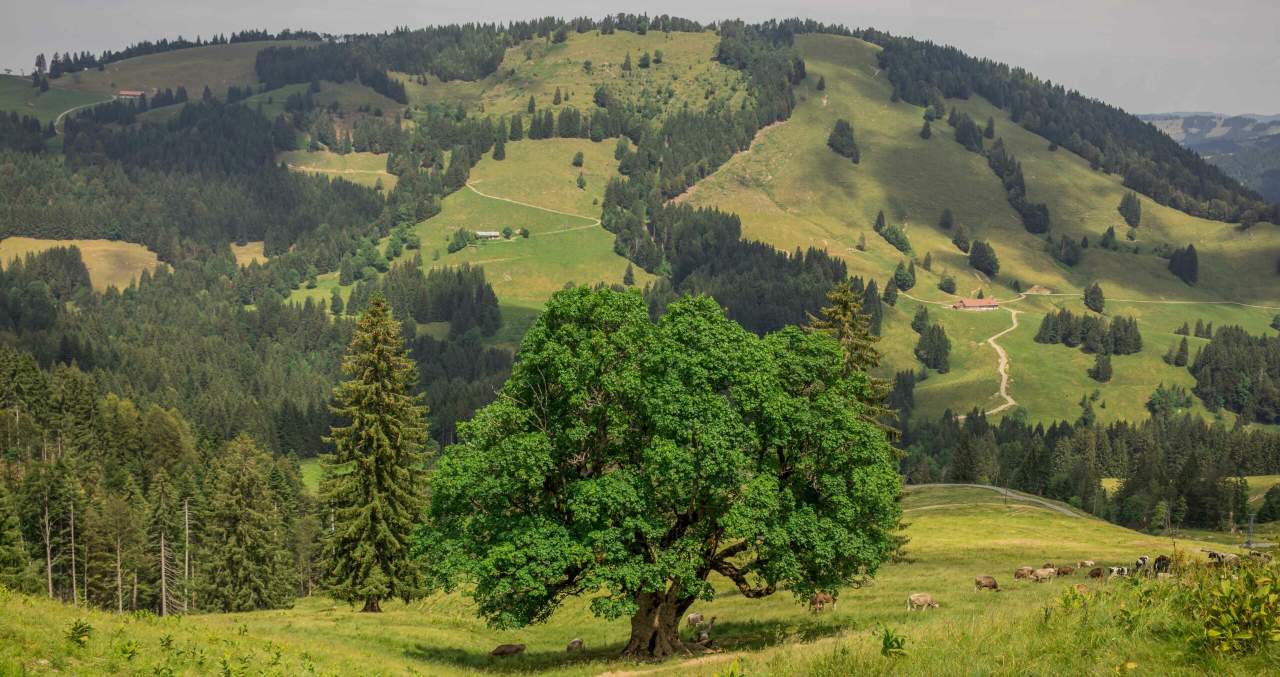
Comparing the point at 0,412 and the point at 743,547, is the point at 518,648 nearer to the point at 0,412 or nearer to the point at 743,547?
the point at 743,547

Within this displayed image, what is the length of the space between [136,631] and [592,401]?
1825cm

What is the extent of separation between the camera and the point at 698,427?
3709 centimetres

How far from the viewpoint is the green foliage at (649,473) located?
3738 cm

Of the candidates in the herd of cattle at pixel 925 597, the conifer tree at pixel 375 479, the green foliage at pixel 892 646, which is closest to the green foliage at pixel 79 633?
the green foliage at pixel 892 646

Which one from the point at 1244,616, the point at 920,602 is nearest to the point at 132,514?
the point at 920,602

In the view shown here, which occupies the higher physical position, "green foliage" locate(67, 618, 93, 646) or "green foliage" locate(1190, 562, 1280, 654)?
"green foliage" locate(1190, 562, 1280, 654)

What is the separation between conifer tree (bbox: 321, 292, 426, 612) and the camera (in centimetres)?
6153

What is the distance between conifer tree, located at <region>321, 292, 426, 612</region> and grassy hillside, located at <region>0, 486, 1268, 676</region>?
168 inches

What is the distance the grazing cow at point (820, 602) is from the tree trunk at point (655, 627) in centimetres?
840

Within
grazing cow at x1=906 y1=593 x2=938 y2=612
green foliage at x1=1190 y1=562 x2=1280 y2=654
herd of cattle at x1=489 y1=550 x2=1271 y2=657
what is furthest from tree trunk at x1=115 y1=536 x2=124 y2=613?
green foliage at x1=1190 y1=562 x2=1280 y2=654

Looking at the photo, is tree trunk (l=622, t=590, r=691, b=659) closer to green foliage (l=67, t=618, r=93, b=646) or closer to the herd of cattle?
the herd of cattle

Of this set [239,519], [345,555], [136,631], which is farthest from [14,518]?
[136,631]

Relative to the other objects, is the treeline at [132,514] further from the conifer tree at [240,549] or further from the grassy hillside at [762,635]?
the grassy hillside at [762,635]

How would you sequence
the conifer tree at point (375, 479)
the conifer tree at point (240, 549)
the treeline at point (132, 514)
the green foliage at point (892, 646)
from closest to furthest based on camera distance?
the green foliage at point (892, 646)
the conifer tree at point (375, 479)
the conifer tree at point (240, 549)
the treeline at point (132, 514)
